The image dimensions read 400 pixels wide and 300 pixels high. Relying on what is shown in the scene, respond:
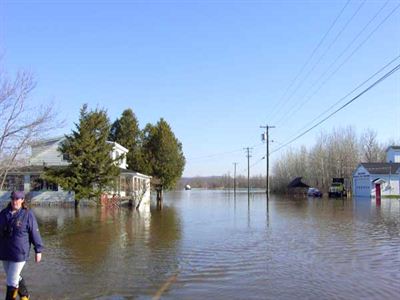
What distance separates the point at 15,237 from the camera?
7.22 m

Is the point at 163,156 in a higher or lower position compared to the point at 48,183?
higher

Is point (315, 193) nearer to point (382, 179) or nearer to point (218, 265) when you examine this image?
point (382, 179)

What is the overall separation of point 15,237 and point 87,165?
1188 inches

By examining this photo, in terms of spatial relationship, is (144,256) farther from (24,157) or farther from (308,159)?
(308,159)

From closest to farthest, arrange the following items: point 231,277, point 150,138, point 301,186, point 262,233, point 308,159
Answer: point 231,277, point 262,233, point 150,138, point 301,186, point 308,159

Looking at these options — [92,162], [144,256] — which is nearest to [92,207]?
[92,162]

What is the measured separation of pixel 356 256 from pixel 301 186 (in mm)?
81059

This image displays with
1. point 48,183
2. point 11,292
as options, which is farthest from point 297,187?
point 11,292

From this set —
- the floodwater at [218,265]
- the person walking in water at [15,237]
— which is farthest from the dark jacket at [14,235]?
the floodwater at [218,265]

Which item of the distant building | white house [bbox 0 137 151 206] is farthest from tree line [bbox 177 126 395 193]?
white house [bbox 0 137 151 206]

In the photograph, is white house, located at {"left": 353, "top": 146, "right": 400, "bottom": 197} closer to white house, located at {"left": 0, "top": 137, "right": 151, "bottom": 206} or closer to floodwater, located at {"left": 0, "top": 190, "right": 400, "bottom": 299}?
white house, located at {"left": 0, "top": 137, "right": 151, "bottom": 206}

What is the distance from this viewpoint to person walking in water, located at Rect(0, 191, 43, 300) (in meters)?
7.21

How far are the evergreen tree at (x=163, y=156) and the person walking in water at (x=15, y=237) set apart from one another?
5118cm

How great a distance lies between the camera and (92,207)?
39344 mm
